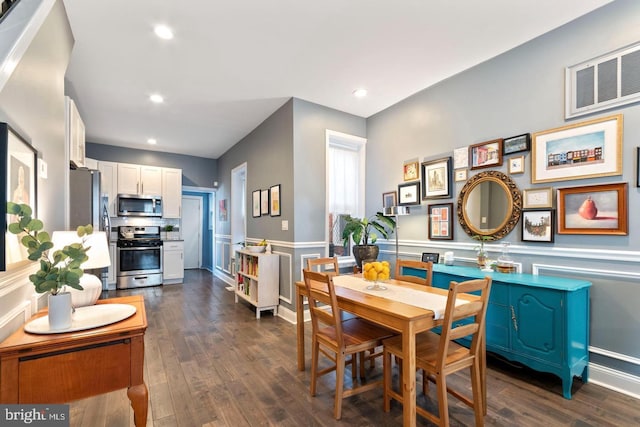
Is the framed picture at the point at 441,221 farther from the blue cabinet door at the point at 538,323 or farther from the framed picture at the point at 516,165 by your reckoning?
the blue cabinet door at the point at 538,323

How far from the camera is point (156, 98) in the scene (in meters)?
3.70

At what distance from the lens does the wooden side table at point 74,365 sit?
3.99 ft

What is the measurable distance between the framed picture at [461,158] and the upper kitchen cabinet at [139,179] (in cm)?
557

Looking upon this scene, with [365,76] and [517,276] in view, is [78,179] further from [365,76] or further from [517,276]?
[517,276]

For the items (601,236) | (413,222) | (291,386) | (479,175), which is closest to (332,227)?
(413,222)

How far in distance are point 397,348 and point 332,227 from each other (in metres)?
2.50

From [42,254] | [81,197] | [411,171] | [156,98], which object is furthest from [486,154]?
[81,197]

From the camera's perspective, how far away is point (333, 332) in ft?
6.89

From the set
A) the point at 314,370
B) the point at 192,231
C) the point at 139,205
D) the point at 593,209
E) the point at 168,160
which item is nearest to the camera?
the point at 314,370

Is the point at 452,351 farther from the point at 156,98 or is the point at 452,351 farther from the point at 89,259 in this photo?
the point at 156,98

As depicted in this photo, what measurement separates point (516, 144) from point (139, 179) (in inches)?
247

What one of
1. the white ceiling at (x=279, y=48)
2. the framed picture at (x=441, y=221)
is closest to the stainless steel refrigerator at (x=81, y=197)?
the white ceiling at (x=279, y=48)

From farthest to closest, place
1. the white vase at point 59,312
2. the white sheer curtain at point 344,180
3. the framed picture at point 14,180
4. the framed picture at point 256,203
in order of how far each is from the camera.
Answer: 1. the framed picture at point 256,203
2. the white sheer curtain at point 344,180
3. the white vase at point 59,312
4. the framed picture at point 14,180

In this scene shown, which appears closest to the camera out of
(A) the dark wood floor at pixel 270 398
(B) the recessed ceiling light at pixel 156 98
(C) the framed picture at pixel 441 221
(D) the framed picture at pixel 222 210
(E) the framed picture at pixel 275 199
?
(A) the dark wood floor at pixel 270 398
